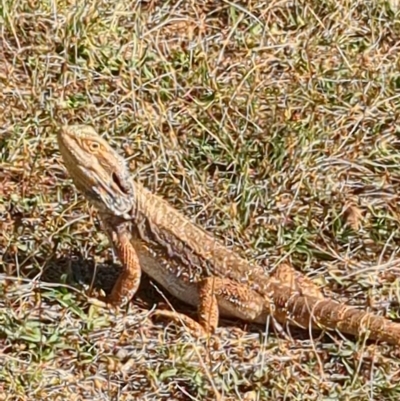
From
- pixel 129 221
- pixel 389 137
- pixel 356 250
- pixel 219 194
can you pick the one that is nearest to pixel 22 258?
pixel 129 221

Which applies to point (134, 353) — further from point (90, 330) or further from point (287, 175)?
point (287, 175)

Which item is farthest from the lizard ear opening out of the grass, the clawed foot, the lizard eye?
the clawed foot

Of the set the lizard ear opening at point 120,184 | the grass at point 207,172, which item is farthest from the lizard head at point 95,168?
the grass at point 207,172

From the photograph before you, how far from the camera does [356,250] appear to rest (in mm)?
6715

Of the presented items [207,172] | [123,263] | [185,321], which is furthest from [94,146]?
[207,172]

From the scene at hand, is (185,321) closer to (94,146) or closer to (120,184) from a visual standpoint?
(120,184)

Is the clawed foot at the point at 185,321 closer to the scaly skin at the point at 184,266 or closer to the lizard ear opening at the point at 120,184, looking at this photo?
the scaly skin at the point at 184,266

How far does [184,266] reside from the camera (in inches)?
250

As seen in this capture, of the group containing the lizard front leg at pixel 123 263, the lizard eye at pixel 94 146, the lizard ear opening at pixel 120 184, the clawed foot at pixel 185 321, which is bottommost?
the clawed foot at pixel 185 321

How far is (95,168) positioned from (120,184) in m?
0.13

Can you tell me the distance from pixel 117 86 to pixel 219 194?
3.17 feet

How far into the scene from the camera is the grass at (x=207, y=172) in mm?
5961

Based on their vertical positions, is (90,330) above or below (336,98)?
below

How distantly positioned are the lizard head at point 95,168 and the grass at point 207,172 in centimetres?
40
